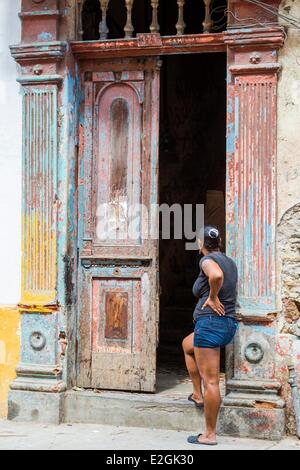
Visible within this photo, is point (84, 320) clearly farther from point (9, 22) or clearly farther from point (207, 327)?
point (9, 22)

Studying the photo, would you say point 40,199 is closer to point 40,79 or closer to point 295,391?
point 40,79

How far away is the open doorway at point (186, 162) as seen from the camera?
10320 mm

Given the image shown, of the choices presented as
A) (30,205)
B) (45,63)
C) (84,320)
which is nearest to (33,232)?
(30,205)

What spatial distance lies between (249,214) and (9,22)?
292 cm

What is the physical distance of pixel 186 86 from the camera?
459 inches

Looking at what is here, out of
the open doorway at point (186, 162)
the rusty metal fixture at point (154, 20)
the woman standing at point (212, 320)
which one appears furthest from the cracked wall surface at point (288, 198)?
the open doorway at point (186, 162)

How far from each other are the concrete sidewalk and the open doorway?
2.33 m

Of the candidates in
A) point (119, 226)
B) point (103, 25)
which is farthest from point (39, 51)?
point (119, 226)

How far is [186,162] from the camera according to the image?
1170cm

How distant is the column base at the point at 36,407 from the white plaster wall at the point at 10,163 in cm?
87

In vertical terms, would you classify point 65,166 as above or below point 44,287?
above

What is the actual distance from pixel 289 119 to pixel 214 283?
1.59 m

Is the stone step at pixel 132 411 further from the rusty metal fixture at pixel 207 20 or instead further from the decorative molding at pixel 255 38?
the rusty metal fixture at pixel 207 20

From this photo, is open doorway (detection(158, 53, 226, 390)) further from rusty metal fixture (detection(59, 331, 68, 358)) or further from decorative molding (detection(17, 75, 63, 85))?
decorative molding (detection(17, 75, 63, 85))
